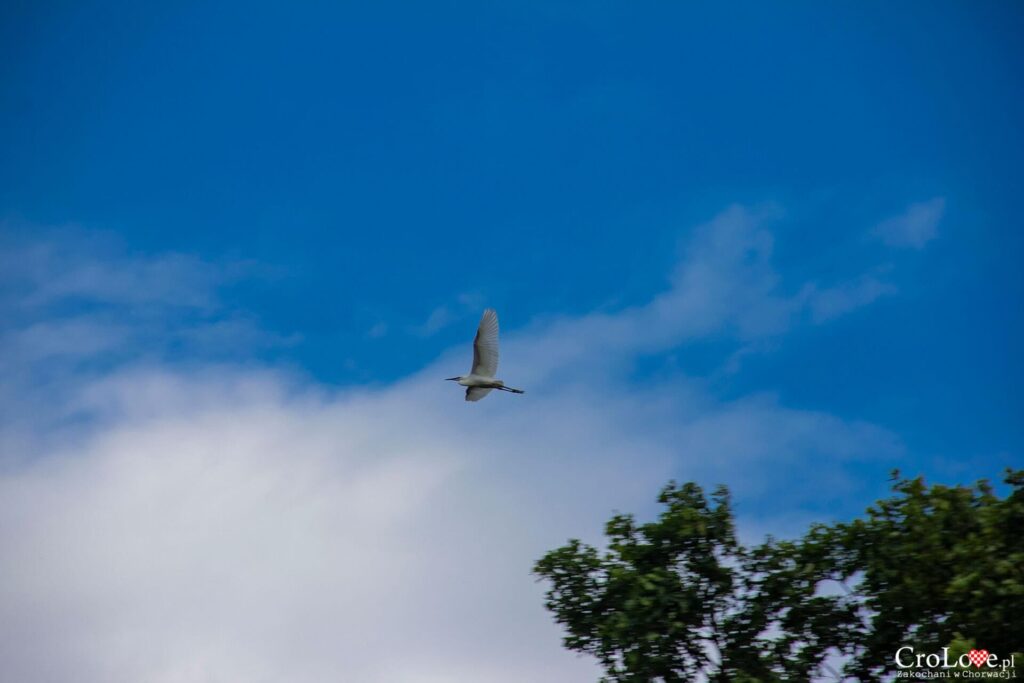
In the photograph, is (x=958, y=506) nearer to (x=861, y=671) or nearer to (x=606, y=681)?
(x=861, y=671)

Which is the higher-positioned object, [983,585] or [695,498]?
[695,498]

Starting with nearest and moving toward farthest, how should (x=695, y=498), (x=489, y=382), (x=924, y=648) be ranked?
(x=924, y=648) → (x=695, y=498) → (x=489, y=382)

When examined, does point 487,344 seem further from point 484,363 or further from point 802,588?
point 802,588

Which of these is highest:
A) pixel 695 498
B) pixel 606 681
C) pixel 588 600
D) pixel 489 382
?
pixel 489 382

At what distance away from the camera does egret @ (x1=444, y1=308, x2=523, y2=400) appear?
27536 mm

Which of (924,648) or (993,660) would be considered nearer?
(993,660)

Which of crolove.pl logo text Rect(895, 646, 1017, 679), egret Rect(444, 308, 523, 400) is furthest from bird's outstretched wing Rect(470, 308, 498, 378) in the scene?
crolove.pl logo text Rect(895, 646, 1017, 679)

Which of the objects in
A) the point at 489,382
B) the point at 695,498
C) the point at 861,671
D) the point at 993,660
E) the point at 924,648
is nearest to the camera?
the point at 993,660

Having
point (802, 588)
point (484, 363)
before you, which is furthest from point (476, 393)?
point (802, 588)

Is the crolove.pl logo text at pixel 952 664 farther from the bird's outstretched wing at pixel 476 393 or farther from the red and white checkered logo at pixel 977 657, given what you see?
the bird's outstretched wing at pixel 476 393

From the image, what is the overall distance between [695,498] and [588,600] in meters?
2.88

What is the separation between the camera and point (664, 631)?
19.6m

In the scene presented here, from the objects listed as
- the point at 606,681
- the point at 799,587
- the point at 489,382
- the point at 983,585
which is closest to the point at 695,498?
the point at 799,587

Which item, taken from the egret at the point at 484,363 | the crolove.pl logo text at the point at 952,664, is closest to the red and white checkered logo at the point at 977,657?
the crolove.pl logo text at the point at 952,664
